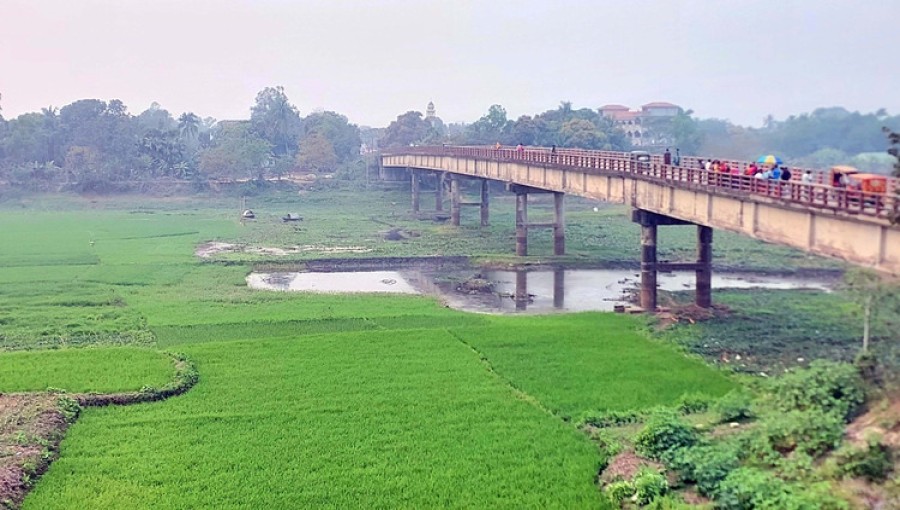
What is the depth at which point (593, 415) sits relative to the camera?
23.2 metres

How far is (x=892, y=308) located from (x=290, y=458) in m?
19.1

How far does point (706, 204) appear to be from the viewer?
3338cm

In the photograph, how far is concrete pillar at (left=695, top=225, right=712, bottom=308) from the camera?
38.7 m

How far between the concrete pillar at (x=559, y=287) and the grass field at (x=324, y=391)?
5.36 meters

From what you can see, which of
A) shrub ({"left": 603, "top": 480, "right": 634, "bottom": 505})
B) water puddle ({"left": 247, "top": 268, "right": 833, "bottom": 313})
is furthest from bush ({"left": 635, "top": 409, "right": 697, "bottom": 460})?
water puddle ({"left": 247, "top": 268, "right": 833, "bottom": 313})

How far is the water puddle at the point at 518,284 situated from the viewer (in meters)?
42.8

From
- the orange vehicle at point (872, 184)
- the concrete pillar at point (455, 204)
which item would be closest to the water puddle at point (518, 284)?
the orange vehicle at point (872, 184)

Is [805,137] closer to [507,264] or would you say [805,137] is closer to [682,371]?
[507,264]

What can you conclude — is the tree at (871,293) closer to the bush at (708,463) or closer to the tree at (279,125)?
the bush at (708,463)

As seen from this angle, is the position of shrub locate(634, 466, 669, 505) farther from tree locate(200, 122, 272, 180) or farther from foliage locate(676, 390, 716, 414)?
tree locate(200, 122, 272, 180)

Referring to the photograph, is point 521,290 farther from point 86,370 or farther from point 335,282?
point 86,370

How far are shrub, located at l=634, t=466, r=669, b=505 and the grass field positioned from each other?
35.7 inches

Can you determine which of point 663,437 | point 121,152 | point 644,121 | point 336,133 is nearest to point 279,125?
point 336,133

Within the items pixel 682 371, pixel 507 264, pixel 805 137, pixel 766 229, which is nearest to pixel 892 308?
pixel 766 229
